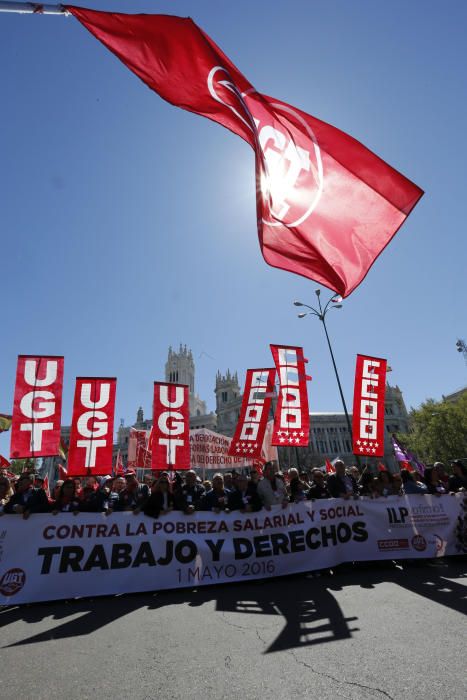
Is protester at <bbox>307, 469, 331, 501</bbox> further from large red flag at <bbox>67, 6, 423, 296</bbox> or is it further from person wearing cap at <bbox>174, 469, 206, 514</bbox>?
large red flag at <bbox>67, 6, 423, 296</bbox>

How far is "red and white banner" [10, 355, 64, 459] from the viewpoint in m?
8.56

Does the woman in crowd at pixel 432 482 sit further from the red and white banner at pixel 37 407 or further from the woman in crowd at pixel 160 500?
the red and white banner at pixel 37 407

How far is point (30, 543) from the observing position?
19.7 feet

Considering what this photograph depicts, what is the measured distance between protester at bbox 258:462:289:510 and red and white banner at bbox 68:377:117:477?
3.92 metres

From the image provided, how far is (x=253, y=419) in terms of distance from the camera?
45.8 ft

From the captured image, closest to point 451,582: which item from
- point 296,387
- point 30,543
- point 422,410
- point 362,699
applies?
point 362,699

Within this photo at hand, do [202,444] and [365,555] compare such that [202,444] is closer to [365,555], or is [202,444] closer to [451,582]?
[365,555]

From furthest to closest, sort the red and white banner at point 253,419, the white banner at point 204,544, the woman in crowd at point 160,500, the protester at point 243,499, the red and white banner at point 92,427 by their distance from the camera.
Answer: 1. the red and white banner at point 253,419
2. the red and white banner at point 92,427
3. the protester at point 243,499
4. the woman in crowd at point 160,500
5. the white banner at point 204,544

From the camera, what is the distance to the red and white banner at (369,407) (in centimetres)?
1201

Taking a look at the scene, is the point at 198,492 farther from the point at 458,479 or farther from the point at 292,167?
the point at 292,167

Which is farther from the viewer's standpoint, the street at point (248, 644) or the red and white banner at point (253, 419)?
the red and white banner at point (253, 419)

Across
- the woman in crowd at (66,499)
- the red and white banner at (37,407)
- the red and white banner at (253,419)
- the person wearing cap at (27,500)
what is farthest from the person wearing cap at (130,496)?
the red and white banner at (253,419)

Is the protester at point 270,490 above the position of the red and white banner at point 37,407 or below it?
below

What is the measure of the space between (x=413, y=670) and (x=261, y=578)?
13.2 feet
